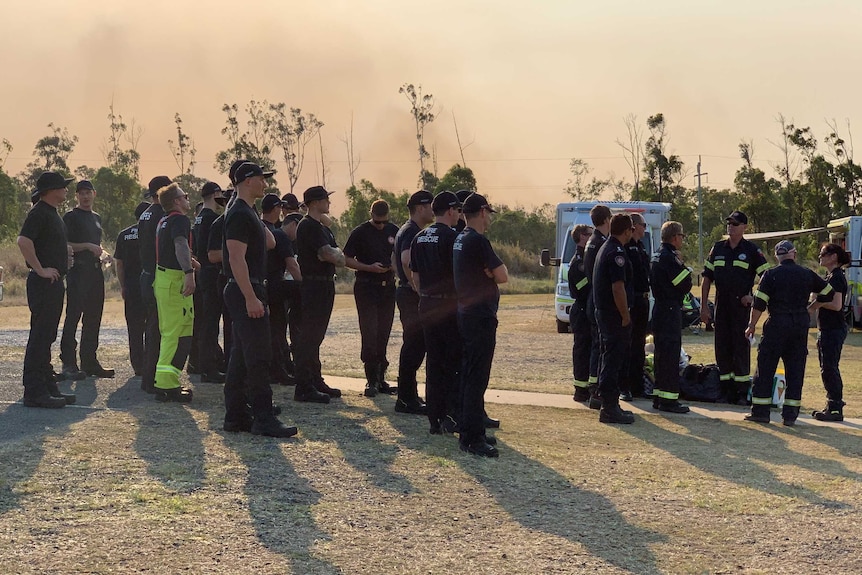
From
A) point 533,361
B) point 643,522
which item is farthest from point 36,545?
point 533,361

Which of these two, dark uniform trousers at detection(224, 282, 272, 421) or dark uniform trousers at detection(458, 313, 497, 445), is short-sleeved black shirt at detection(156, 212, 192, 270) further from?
dark uniform trousers at detection(458, 313, 497, 445)

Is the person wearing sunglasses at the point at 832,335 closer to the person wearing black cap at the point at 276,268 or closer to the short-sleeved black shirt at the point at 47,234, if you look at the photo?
the person wearing black cap at the point at 276,268

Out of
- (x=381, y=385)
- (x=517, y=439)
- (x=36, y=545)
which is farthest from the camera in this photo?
(x=381, y=385)

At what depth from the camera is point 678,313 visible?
9.00 meters

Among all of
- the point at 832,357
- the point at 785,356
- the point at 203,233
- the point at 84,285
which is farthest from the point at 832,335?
the point at 84,285

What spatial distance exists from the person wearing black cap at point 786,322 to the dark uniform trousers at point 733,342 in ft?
2.83

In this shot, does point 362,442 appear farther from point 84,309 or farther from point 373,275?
point 84,309

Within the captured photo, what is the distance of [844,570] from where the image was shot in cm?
451

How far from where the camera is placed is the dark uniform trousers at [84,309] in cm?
986

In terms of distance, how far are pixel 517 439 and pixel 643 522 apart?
2263mm

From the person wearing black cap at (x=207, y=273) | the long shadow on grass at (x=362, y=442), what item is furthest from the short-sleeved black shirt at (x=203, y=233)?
the long shadow on grass at (x=362, y=442)

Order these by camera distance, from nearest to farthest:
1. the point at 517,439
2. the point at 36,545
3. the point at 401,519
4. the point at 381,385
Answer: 1. the point at 36,545
2. the point at 401,519
3. the point at 517,439
4. the point at 381,385

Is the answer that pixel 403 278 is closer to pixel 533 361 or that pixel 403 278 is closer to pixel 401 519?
pixel 401 519

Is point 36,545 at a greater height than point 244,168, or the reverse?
point 244,168
